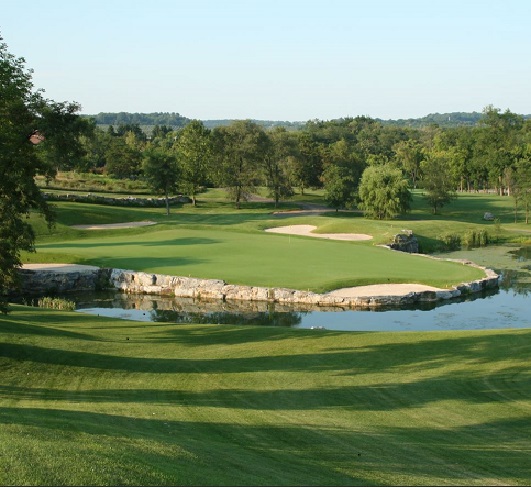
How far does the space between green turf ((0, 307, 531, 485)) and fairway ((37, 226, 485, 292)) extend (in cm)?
1420

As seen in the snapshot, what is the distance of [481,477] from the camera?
1239 cm

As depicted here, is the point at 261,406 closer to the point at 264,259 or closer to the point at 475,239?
the point at 264,259

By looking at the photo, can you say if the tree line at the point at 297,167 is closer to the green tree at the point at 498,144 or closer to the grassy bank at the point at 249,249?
the green tree at the point at 498,144

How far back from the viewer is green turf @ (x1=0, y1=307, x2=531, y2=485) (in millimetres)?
11180

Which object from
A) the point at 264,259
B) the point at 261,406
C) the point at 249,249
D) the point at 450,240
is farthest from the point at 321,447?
the point at 450,240

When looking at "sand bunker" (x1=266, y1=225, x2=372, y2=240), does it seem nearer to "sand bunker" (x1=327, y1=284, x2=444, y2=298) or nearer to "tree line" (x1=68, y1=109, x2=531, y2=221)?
"tree line" (x1=68, y1=109, x2=531, y2=221)

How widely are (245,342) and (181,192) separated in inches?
2687

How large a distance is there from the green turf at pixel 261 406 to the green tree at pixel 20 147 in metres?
2.99

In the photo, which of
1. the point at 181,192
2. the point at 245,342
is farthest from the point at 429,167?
the point at 245,342

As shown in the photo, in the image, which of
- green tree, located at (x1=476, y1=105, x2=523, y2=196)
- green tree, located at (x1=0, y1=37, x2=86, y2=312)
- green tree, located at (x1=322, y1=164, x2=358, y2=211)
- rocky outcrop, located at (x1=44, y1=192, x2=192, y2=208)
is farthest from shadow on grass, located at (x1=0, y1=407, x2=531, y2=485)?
green tree, located at (x1=476, y1=105, x2=523, y2=196)

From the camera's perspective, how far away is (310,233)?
63125 mm

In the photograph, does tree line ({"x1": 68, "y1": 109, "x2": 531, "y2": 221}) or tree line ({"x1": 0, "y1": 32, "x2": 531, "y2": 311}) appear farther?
tree line ({"x1": 68, "y1": 109, "x2": 531, "y2": 221})

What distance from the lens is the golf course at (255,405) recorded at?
1123 cm

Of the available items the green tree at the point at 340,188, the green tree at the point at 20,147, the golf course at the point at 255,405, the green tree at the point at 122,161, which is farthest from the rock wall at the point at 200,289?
the green tree at the point at 122,161
